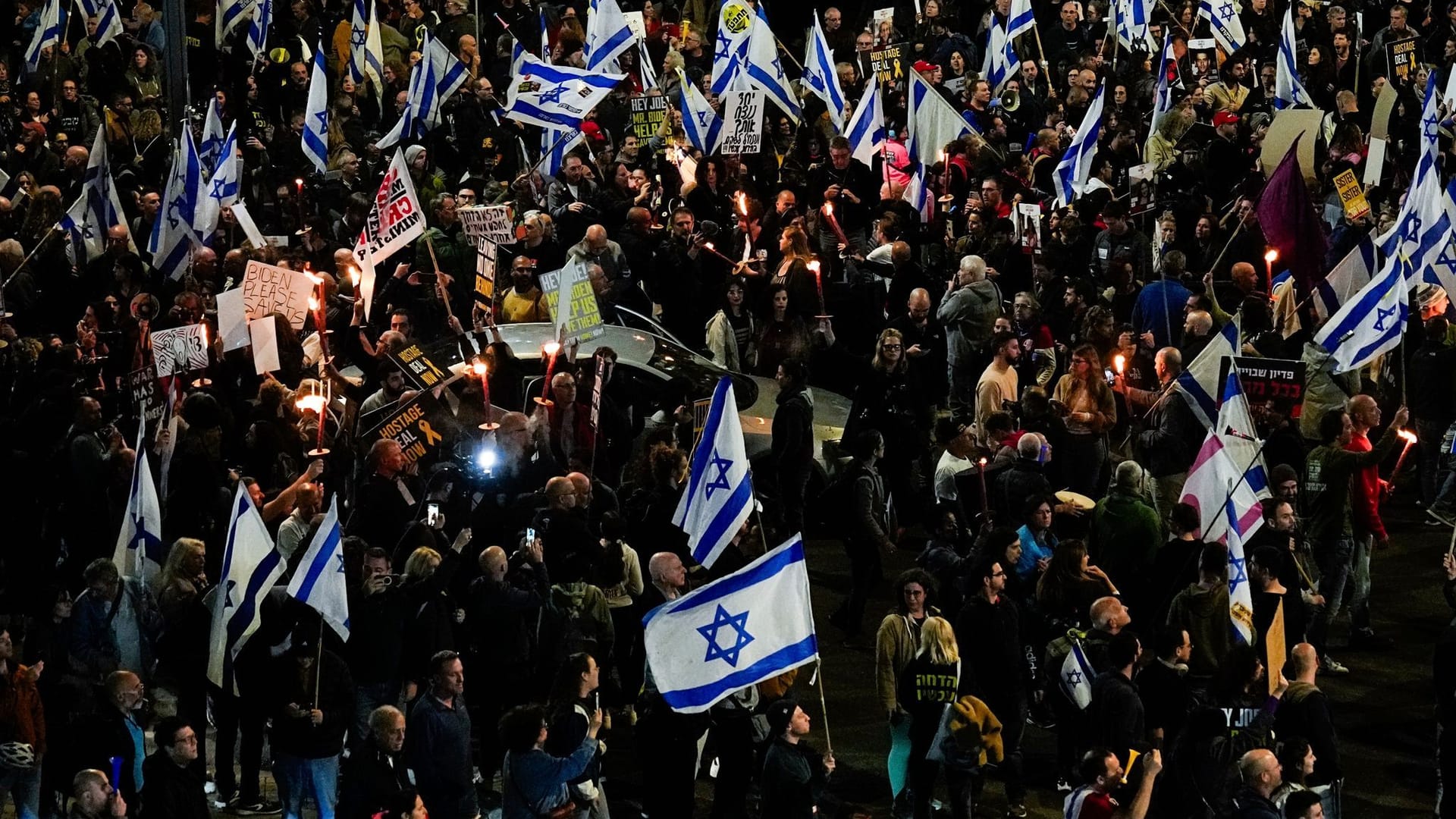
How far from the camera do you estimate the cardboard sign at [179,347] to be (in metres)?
18.3

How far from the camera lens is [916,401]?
742 inches

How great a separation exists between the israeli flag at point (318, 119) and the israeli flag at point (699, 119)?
3.97 m

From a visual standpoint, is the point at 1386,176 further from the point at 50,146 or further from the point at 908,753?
the point at 50,146

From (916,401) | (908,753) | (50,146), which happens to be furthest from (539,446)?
(50,146)

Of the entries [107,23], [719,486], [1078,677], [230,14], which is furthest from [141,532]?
[230,14]

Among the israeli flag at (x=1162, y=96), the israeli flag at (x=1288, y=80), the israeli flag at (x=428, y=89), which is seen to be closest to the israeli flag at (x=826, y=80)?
the israeli flag at (x=1162, y=96)

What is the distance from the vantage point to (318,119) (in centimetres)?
2566

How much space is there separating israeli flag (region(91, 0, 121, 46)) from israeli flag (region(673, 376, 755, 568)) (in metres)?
18.7

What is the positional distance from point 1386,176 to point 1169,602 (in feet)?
35.6

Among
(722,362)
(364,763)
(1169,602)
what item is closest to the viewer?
(364,763)

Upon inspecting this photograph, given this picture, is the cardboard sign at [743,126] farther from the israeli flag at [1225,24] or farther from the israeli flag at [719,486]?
the israeli flag at [719,486]

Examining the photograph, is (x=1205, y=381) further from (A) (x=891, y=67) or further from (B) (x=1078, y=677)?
(A) (x=891, y=67)

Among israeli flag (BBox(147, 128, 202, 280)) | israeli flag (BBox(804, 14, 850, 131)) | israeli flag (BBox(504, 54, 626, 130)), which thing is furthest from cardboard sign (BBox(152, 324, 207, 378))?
israeli flag (BBox(804, 14, 850, 131))

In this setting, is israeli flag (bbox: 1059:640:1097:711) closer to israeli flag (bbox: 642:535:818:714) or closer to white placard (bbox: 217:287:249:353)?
israeli flag (bbox: 642:535:818:714)
